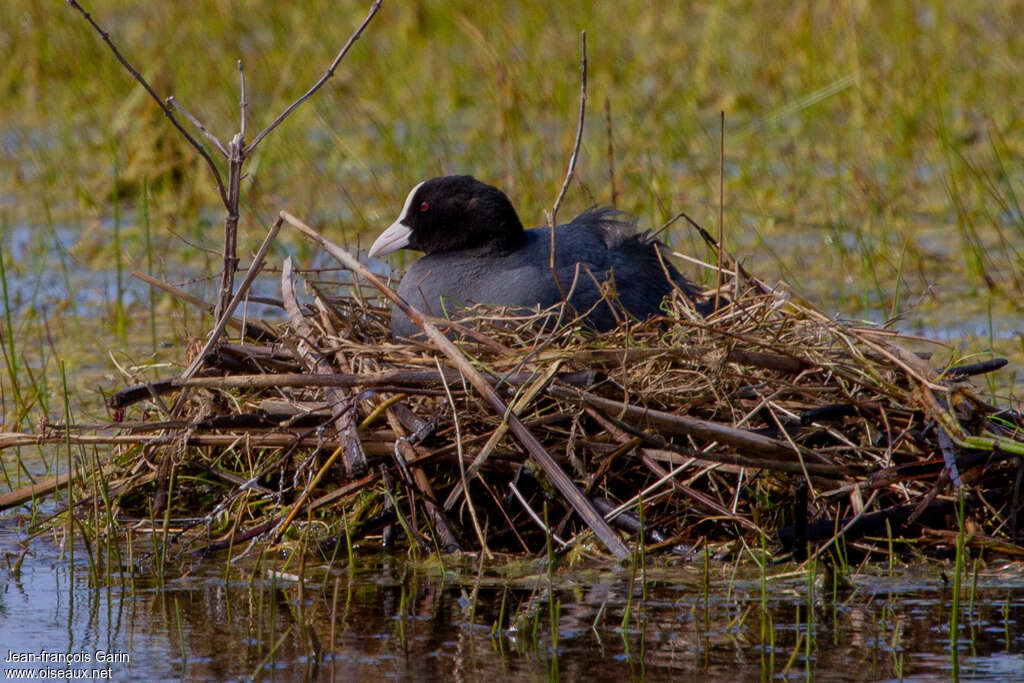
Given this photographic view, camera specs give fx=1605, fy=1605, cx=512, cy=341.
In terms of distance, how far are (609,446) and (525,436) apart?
232 mm

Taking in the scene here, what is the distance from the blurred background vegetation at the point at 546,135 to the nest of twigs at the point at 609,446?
1.42 meters

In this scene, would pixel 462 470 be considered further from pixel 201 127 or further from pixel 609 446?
pixel 201 127

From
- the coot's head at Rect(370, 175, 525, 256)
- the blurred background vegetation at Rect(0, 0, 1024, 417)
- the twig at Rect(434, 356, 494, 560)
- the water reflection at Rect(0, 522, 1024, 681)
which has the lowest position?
the water reflection at Rect(0, 522, 1024, 681)

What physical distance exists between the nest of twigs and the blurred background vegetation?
142cm

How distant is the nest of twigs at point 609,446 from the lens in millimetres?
3490

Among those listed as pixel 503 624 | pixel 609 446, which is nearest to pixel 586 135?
pixel 609 446

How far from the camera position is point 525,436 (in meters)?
3.46

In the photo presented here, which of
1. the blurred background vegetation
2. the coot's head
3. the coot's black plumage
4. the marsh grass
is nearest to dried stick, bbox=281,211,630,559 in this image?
Answer: the coot's black plumage

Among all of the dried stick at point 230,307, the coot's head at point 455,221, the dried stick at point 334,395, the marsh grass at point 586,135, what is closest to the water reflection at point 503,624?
the dried stick at point 334,395

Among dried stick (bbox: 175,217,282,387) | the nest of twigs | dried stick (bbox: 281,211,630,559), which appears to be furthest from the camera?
dried stick (bbox: 175,217,282,387)

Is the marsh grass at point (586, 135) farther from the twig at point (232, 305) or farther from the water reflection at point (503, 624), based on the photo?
the water reflection at point (503, 624)

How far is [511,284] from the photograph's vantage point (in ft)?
13.6

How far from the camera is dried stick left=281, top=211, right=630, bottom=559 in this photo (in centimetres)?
337

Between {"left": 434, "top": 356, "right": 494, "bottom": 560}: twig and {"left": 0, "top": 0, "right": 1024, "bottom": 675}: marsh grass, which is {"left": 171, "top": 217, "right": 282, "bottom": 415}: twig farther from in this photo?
{"left": 0, "top": 0, "right": 1024, "bottom": 675}: marsh grass
